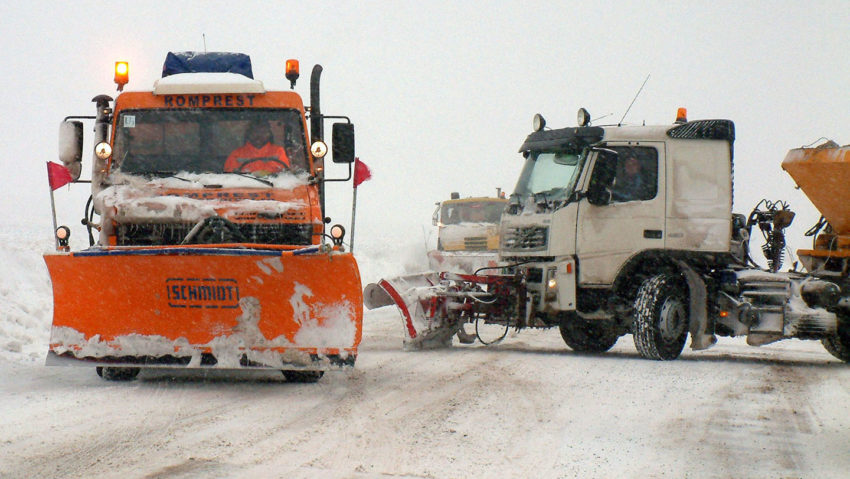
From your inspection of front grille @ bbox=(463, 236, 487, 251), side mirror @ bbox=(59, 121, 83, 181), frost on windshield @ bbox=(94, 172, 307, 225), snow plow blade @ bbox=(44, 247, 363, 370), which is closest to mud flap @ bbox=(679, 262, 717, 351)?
frost on windshield @ bbox=(94, 172, 307, 225)

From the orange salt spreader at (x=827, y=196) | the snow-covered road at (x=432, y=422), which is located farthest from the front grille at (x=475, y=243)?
the snow-covered road at (x=432, y=422)

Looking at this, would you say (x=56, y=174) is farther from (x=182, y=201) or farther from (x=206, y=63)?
(x=206, y=63)

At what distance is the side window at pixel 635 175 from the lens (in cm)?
1100

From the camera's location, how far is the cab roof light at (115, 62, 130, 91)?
9.73 m

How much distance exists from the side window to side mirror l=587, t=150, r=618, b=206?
5.5 inches

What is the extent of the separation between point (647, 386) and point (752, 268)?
12.3 ft

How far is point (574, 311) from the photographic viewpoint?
36.0ft

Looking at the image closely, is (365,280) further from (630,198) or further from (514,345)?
(630,198)

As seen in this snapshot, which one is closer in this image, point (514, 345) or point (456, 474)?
point (456, 474)

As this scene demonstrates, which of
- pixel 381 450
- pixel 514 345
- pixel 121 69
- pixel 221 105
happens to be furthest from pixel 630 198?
pixel 381 450

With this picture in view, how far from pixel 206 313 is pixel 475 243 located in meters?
15.1

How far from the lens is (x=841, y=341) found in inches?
476

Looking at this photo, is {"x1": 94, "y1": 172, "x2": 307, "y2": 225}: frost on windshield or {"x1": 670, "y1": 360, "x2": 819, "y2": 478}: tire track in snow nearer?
{"x1": 670, "y1": 360, "x2": 819, "y2": 478}: tire track in snow

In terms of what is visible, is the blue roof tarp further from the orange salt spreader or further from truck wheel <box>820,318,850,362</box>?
truck wheel <box>820,318,850,362</box>
